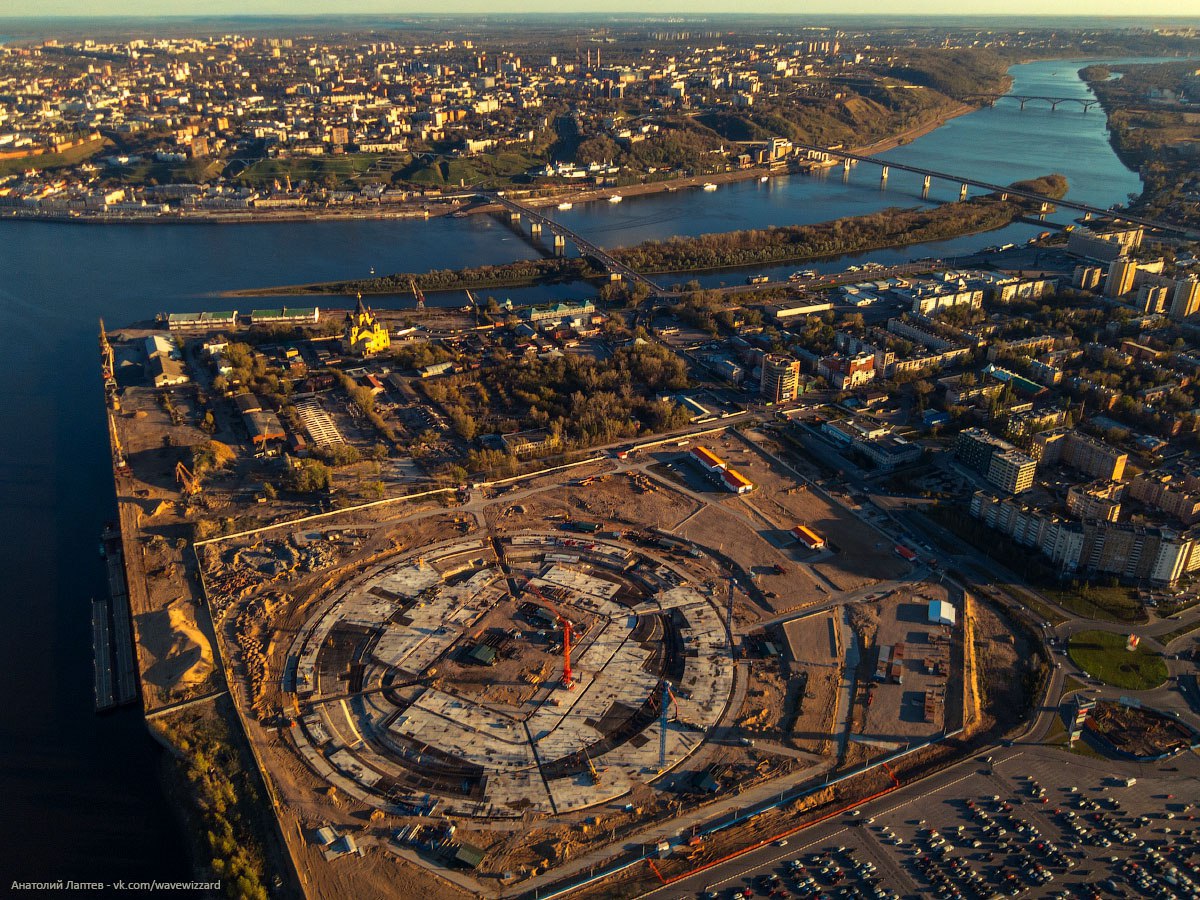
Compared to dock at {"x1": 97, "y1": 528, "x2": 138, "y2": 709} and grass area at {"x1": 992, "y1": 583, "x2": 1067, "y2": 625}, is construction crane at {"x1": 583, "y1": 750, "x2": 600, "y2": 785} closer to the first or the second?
dock at {"x1": 97, "y1": 528, "x2": 138, "y2": 709}

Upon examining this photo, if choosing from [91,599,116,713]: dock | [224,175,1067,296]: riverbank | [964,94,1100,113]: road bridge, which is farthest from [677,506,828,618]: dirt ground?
[964,94,1100,113]: road bridge

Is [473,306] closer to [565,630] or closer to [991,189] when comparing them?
[565,630]

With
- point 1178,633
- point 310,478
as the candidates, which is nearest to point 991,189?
point 1178,633

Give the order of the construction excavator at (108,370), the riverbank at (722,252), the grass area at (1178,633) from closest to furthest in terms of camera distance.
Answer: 1. the grass area at (1178,633)
2. the construction excavator at (108,370)
3. the riverbank at (722,252)

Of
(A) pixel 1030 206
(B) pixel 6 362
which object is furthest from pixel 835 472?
(A) pixel 1030 206

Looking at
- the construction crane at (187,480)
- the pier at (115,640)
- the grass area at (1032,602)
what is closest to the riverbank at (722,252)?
the construction crane at (187,480)

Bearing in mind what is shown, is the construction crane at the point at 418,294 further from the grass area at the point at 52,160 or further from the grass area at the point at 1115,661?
the grass area at the point at 52,160

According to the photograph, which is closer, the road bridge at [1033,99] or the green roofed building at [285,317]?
the green roofed building at [285,317]
